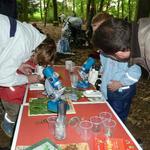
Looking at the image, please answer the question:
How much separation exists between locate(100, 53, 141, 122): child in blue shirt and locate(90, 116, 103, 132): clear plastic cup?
2.89ft

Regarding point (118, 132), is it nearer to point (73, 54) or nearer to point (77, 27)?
point (73, 54)

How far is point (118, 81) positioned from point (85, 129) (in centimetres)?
117

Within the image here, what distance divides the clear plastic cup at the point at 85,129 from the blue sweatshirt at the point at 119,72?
1051 millimetres

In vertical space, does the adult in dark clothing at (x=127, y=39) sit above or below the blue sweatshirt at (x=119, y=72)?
above

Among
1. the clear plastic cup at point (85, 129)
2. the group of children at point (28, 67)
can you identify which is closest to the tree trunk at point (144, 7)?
the group of children at point (28, 67)

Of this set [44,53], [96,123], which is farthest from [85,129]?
[44,53]

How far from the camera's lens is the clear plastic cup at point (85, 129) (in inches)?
91.7

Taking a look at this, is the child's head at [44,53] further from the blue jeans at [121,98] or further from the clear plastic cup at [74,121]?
the blue jeans at [121,98]

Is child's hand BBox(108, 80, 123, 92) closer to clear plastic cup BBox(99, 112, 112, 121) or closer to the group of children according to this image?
the group of children

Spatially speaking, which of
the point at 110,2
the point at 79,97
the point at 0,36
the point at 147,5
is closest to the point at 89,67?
the point at 79,97

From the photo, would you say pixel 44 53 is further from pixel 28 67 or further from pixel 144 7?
pixel 144 7

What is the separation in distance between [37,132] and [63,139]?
0.78 ft

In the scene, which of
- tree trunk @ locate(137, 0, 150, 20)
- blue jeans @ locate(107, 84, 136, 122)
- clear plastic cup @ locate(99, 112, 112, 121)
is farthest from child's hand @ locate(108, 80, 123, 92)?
tree trunk @ locate(137, 0, 150, 20)

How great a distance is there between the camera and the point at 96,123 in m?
2.46
